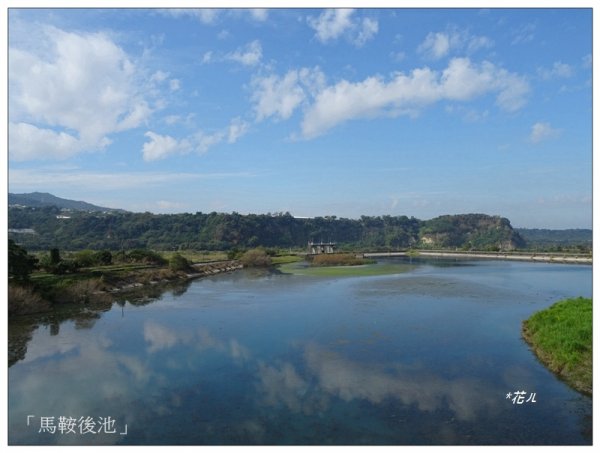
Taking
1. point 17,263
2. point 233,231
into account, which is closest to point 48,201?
point 233,231

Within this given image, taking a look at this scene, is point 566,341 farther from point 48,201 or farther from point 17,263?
point 48,201

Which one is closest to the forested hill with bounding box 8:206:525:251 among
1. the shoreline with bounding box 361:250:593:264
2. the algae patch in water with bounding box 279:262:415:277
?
the shoreline with bounding box 361:250:593:264

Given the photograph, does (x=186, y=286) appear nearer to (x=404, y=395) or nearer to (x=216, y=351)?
(x=216, y=351)

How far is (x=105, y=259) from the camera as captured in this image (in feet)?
111

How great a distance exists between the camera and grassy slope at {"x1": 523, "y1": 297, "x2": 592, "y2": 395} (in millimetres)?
11039

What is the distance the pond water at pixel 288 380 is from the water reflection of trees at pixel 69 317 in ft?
0.47

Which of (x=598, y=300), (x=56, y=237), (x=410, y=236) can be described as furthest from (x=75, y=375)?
(x=410, y=236)

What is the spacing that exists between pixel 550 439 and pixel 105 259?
31278mm

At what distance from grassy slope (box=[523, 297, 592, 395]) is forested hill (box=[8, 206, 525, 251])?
51.7 m

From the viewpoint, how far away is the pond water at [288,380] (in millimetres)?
8344

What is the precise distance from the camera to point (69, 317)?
19.8m

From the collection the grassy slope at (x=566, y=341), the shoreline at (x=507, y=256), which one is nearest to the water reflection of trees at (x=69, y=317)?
the grassy slope at (x=566, y=341)

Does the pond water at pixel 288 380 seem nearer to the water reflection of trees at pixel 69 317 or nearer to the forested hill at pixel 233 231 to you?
the water reflection of trees at pixel 69 317

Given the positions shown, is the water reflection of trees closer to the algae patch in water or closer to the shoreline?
the algae patch in water
